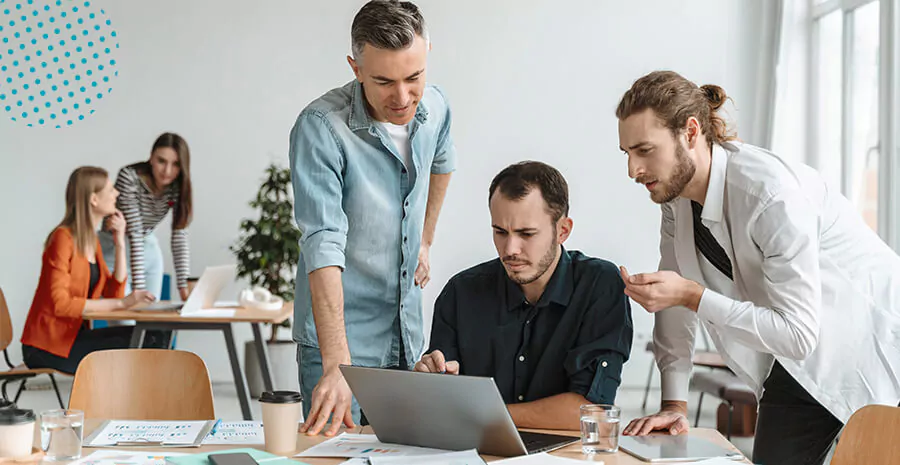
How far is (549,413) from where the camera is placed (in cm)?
196

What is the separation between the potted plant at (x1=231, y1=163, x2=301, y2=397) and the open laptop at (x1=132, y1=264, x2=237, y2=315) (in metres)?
0.95

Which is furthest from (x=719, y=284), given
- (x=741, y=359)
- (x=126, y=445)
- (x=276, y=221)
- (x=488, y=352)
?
(x=276, y=221)

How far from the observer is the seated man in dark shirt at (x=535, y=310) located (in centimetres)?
210

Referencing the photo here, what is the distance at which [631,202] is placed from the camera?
243 inches

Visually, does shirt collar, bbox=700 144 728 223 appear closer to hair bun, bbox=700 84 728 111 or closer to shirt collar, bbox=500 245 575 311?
hair bun, bbox=700 84 728 111

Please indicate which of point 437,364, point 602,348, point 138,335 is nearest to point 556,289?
point 602,348

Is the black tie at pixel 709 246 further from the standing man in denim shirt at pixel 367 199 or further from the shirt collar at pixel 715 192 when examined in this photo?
the standing man in denim shirt at pixel 367 199

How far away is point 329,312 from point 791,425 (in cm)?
112

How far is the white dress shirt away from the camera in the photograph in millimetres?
1814

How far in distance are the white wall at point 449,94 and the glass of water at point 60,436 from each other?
4.58m

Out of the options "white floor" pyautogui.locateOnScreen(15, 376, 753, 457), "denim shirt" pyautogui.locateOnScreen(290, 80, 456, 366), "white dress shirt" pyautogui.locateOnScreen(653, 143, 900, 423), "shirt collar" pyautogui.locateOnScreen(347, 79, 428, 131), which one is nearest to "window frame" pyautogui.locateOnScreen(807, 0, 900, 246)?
"white floor" pyautogui.locateOnScreen(15, 376, 753, 457)

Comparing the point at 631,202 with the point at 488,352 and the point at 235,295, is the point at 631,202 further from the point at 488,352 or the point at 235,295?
the point at 488,352

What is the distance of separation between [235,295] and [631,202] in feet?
9.09

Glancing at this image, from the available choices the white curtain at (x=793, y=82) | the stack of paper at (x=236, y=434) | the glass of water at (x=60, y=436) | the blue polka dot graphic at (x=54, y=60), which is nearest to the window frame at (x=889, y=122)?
the white curtain at (x=793, y=82)
